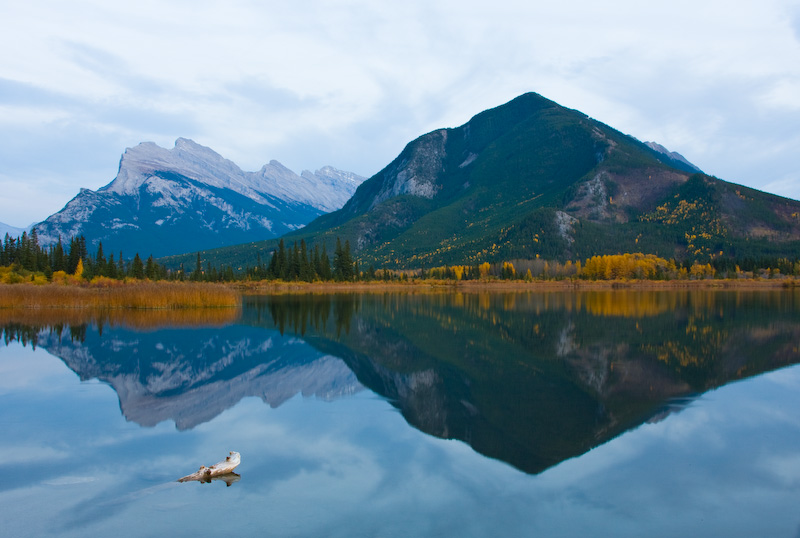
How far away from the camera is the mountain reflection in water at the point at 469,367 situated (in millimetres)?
14133

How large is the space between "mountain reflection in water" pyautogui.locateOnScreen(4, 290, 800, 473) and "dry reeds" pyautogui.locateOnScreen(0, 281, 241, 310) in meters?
13.3

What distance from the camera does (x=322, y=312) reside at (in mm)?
49344

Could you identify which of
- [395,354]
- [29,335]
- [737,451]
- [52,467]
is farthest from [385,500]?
[29,335]

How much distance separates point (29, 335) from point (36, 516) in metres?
26.8

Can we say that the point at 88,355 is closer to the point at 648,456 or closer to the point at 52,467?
the point at 52,467

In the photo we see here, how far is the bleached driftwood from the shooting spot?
409 inches

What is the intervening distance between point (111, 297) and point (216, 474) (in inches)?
1831

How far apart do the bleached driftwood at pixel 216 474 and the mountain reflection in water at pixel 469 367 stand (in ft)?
14.0

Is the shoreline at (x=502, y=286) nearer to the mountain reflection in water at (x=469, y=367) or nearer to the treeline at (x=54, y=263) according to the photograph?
the treeline at (x=54, y=263)

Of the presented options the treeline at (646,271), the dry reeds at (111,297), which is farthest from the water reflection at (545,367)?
the treeline at (646,271)

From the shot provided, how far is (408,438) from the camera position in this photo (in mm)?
12969

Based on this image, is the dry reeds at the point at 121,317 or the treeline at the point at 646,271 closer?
the dry reeds at the point at 121,317

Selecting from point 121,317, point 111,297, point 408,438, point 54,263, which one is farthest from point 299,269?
point 408,438

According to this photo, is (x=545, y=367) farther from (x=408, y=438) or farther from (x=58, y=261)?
(x=58, y=261)
